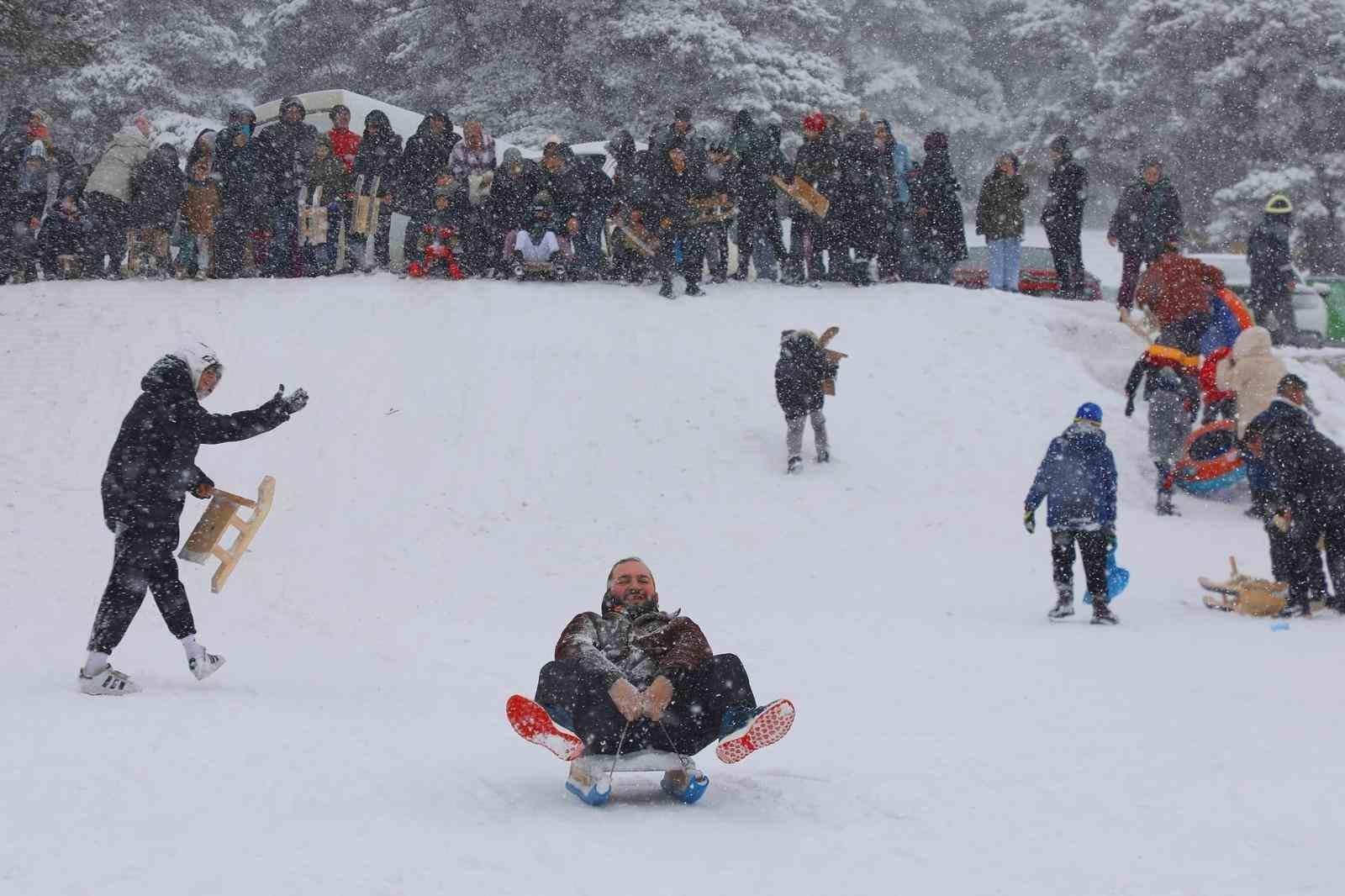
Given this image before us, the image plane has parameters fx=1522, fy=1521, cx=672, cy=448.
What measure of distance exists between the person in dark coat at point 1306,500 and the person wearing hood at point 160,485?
7.41 meters

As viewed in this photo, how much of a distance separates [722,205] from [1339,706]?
1188 centimetres

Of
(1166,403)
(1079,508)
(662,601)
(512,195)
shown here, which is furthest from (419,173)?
(1079,508)

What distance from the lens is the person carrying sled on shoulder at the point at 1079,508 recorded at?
11.4 m

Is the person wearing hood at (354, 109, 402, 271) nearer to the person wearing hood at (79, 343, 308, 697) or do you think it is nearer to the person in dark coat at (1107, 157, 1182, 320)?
the person in dark coat at (1107, 157, 1182, 320)

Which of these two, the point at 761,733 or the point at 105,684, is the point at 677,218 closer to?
the point at 105,684

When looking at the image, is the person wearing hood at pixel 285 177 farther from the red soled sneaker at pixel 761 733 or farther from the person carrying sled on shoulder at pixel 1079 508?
the red soled sneaker at pixel 761 733

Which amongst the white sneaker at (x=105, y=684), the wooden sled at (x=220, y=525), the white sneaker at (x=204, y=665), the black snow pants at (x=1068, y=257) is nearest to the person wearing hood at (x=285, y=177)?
the black snow pants at (x=1068, y=257)

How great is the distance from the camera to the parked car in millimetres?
23703

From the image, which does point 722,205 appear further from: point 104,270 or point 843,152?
point 104,270

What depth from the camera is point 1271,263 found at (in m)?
19.1

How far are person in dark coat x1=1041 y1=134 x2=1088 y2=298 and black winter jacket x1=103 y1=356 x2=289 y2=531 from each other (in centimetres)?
1294

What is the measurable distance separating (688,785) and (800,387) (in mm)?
9229

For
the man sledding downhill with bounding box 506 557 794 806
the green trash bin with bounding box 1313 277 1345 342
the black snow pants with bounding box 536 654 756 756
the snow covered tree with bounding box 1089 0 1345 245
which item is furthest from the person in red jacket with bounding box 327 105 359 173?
the snow covered tree with bounding box 1089 0 1345 245

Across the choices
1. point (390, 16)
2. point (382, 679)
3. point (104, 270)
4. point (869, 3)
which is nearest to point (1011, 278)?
point (104, 270)
